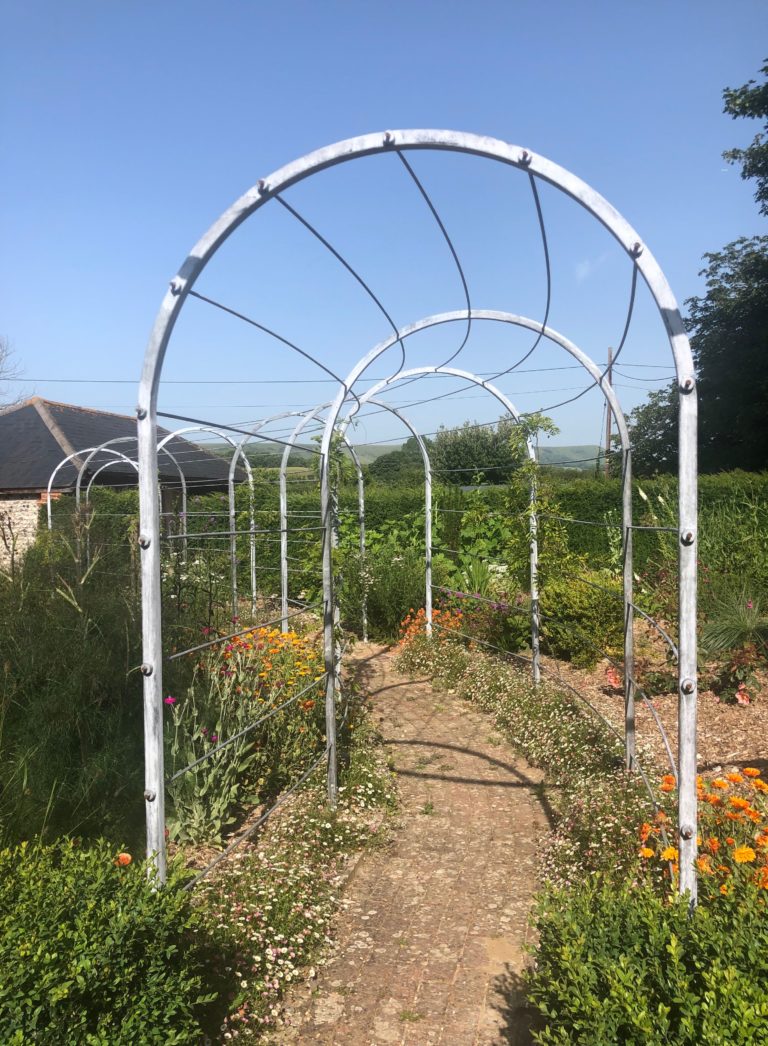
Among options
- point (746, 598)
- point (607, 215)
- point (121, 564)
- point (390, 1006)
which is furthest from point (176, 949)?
point (746, 598)

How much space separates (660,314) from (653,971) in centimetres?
186

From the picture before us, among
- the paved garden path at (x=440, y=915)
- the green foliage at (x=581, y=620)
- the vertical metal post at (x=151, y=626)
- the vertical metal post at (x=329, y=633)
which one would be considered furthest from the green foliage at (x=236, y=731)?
the green foliage at (x=581, y=620)

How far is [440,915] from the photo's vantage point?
2.87 m

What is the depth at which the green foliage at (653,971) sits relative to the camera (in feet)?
4.91

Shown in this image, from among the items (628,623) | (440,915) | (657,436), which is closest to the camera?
(440,915)

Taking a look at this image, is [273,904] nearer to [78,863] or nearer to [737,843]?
[78,863]

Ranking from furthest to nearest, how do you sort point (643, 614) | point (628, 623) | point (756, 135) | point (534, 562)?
point (756, 135) < point (534, 562) < point (628, 623) < point (643, 614)

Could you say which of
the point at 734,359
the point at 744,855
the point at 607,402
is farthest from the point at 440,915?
the point at 734,359

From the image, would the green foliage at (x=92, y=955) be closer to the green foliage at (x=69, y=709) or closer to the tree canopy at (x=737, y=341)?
the green foliage at (x=69, y=709)

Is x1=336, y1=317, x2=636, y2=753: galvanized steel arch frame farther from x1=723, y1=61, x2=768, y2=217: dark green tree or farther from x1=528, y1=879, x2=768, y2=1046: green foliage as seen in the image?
x1=723, y1=61, x2=768, y2=217: dark green tree

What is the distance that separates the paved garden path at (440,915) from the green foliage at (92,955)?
2.00ft

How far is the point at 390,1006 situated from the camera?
2.31 m

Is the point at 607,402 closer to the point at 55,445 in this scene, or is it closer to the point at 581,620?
the point at 581,620

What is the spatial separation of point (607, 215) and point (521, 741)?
3.57 metres
